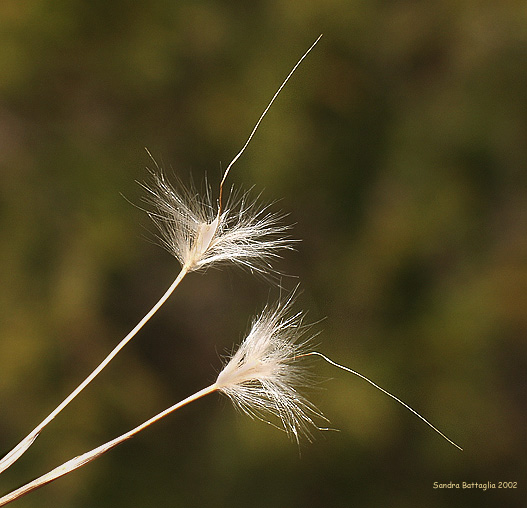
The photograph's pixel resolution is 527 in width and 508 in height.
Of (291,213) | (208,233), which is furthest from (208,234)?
(291,213)

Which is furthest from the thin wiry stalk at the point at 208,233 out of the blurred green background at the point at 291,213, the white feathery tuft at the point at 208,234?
the blurred green background at the point at 291,213

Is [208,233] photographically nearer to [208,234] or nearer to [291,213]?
[208,234]

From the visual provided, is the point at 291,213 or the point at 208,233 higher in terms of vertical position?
the point at 291,213

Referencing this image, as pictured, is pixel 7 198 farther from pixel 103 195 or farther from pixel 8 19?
pixel 8 19

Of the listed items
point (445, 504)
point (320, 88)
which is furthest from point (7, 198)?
point (445, 504)

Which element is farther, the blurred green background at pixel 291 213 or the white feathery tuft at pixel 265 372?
the blurred green background at pixel 291 213

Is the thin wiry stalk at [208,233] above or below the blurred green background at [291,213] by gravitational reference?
below

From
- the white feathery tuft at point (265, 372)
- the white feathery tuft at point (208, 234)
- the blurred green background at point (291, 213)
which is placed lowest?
the white feathery tuft at point (265, 372)

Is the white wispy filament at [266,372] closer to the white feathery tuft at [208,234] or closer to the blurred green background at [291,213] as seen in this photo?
the white feathery tuft at [208,234]
